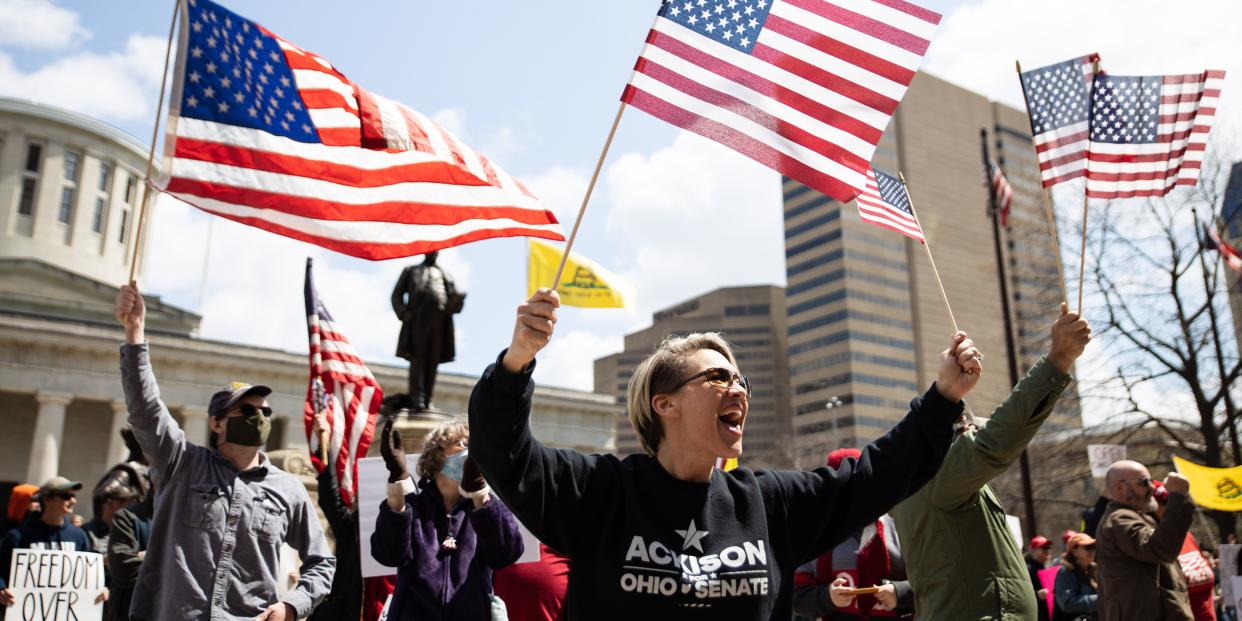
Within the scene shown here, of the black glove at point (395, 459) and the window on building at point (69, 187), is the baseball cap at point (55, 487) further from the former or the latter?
the window on building at point (69, 187)

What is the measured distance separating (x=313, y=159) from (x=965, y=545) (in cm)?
418

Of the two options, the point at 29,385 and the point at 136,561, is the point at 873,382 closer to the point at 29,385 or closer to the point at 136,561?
the point at 29,385

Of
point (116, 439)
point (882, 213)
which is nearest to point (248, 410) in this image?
point (882, 213)

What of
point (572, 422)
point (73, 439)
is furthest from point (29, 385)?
point (572, 422)

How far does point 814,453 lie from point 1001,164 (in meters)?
66.8

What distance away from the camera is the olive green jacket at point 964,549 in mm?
4086

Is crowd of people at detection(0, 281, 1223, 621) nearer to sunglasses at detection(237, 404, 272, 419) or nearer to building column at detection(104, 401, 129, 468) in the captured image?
sunglasses at detection(237, 404, 272, 419)

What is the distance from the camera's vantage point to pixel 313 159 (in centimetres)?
573

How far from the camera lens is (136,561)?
18.1ft

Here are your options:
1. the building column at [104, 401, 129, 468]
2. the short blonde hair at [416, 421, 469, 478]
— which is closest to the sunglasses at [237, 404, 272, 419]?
the short blonde hair at [416, 421, 469, 478]

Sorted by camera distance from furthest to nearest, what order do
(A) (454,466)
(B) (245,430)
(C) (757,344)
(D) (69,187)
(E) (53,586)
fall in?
(C) (757,344) → (D) (69,187) → (E) (53,586) → (A) (454,466) → (B) (245,430)

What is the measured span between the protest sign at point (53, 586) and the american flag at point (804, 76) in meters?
5.44

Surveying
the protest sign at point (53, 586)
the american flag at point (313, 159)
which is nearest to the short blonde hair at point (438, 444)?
the american flag at point (313, 159)

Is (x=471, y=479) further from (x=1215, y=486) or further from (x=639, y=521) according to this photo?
(x=1215, y=486)
